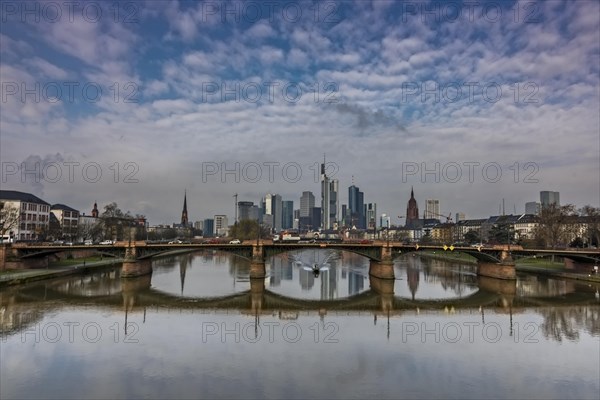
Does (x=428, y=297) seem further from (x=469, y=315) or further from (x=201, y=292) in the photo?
(x=201, y=292)

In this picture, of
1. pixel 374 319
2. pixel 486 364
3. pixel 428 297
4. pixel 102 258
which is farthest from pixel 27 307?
pixel 102 258

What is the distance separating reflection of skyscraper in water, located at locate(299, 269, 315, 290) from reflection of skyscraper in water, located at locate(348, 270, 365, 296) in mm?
6808

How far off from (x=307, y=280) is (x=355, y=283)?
10.7 m

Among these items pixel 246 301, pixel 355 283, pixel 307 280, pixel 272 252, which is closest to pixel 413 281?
pixel 355 283

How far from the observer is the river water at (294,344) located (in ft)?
76.5

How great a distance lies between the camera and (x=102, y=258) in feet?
361

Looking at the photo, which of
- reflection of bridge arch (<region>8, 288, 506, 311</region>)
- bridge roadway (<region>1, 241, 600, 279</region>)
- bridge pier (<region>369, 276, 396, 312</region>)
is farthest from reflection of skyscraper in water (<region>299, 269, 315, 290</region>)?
reflection of bridge arch (<region>8, 288, 506, 311</region>)

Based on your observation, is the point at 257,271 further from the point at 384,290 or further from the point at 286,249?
the point at 384,290

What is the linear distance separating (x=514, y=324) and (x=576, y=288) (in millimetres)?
31920

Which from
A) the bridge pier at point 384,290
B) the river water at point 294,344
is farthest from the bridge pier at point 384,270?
the river water at point 294,344

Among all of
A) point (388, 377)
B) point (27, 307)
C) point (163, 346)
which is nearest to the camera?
point (388, 377)

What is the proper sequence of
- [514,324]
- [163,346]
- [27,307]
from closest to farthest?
[163,346] < [514,324] < [27,307]

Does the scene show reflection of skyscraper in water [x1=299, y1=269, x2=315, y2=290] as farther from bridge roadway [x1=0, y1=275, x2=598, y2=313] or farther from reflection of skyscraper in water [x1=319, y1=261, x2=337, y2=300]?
bridge roadway [x1=0, y1=275, x2=598, y2=313]

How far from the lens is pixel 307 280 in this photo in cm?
8362
